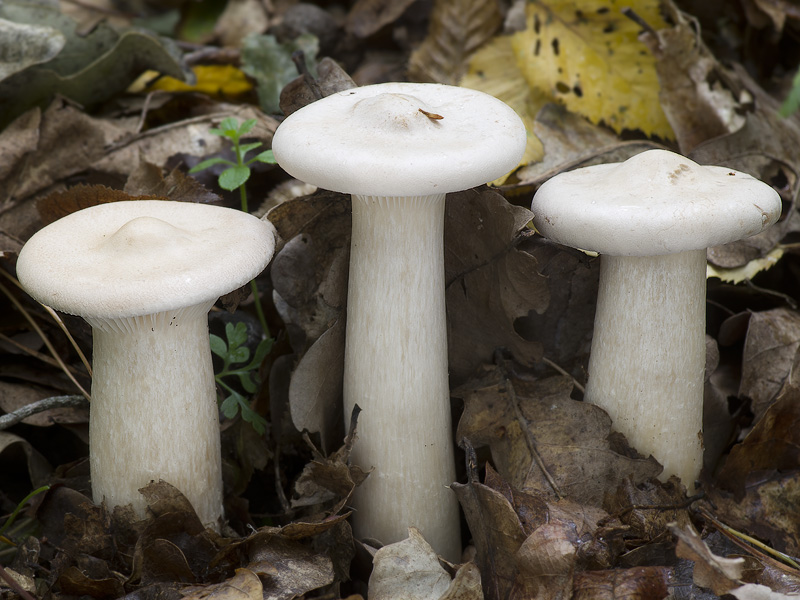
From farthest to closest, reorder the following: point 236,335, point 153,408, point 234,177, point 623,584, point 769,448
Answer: point 234,177 → point 236,335 → point 769,448 → point 153,408 → point 623,584

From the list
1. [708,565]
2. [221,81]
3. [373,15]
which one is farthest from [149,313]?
[373,15]

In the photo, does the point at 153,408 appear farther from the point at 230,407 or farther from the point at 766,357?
the point at 766,357

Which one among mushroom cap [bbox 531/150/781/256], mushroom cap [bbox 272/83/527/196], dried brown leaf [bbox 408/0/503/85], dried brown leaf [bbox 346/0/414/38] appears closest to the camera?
mushroom cap [bbox 272/83/527/196]

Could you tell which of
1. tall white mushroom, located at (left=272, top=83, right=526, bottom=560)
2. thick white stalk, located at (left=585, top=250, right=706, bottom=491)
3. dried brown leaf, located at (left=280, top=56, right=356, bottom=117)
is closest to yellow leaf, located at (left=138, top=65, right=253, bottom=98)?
dried brown leaf, located at (left=280, top=56, right=356, bottom=117)

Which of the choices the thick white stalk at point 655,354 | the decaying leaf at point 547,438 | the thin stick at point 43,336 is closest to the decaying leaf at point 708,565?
the decaying leaf at point 547,438

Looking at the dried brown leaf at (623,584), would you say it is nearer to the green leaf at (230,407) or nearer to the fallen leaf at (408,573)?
the fallen leaf at (408,573)

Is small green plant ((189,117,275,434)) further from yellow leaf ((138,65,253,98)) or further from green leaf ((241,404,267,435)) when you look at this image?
yellow leaf ((138,65,253,98))

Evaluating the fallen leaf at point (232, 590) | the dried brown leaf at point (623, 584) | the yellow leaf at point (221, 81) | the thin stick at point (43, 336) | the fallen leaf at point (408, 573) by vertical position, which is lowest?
the fallen leaf at point (408, 573)
